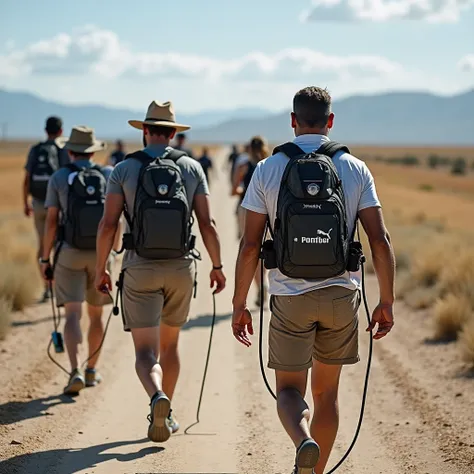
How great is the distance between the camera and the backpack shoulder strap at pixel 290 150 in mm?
4848

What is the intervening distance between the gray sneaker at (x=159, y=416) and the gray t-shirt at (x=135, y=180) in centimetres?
96

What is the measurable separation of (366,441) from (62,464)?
2.17 metres

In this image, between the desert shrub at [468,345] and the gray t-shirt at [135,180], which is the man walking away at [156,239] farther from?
the desert shrub at [468,345]

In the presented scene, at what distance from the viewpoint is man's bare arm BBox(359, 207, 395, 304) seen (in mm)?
4891

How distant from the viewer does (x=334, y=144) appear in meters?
4.90

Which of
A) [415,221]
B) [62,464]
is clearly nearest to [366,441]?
[62,464]

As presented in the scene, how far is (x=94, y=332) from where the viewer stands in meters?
8.20

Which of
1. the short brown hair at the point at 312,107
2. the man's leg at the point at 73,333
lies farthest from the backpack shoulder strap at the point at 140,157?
the man's leg at the point at 73,333

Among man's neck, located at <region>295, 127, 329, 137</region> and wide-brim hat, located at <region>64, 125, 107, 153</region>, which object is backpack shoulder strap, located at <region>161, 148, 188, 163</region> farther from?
wide-brim hat, located at <region>64, 125, 107, 153</region>

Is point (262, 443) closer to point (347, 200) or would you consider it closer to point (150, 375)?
point (150, 375)

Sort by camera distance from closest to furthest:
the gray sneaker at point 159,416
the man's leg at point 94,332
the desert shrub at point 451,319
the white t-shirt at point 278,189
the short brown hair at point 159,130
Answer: the white t-shirt at point 278,189 → the gray sneaker at point 159,416 → the short brown hair at point 159,130 → the man's leg at point 94,332 → the desert shrub at point 451,319

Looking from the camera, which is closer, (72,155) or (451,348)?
(72,155)

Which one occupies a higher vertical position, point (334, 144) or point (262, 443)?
point (334, 144)

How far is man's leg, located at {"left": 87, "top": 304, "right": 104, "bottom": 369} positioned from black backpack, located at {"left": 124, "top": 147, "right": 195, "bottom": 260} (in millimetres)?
2117
